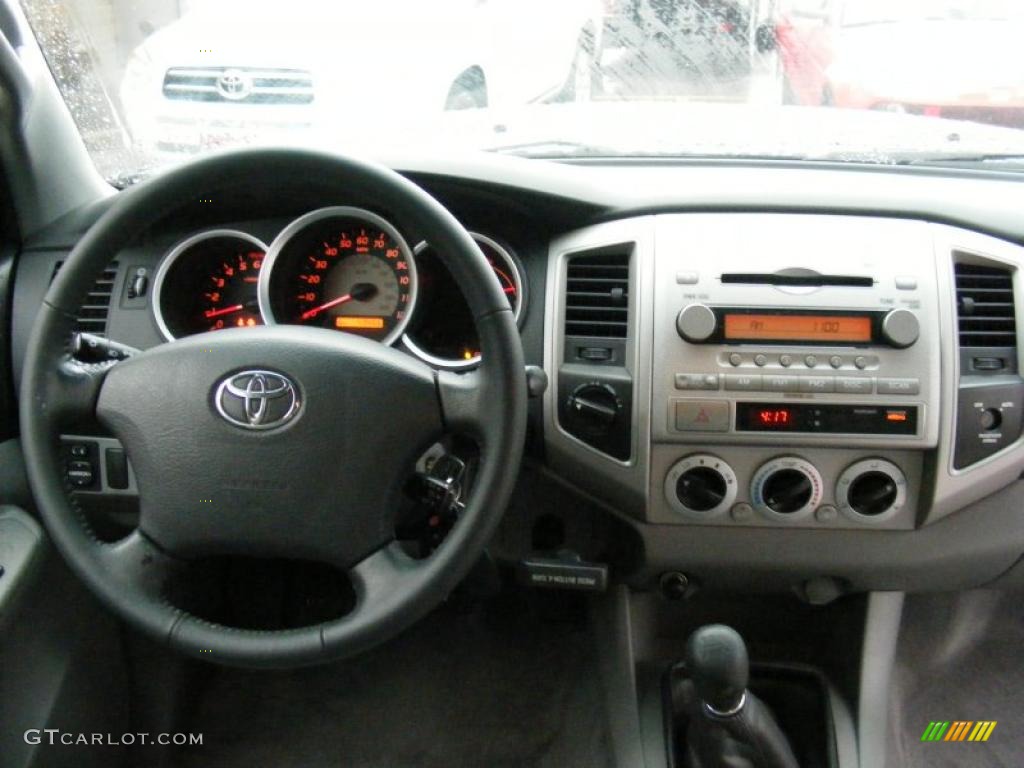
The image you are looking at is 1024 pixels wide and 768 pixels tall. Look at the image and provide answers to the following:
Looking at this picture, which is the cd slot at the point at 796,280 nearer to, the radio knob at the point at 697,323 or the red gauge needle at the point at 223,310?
the radio knob at the point at 697,323

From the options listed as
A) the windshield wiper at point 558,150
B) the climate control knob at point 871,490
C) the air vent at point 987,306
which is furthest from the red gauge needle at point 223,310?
the air vent at point 987,306

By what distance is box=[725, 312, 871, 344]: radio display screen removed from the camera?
1456 millimetres

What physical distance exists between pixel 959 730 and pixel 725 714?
0.70 m

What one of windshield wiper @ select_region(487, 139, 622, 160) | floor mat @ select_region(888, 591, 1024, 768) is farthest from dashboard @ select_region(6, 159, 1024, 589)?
floor mat @ select_region(888, 591, 1024, 768)

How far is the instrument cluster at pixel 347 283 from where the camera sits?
1.53 metres

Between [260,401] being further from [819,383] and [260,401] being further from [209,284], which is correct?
[819,383]

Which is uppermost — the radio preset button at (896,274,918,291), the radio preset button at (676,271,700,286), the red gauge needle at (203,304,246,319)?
the radio preset button at (676,271,700,286)

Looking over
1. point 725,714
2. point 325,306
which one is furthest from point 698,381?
point 325,306

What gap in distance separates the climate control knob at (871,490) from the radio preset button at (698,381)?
10.4 inches

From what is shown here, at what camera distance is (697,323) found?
144 cm

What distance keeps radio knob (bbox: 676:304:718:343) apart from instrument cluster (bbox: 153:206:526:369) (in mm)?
272

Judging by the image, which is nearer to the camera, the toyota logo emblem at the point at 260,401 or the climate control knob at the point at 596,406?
the toyota logo emblem at the point at 260,401

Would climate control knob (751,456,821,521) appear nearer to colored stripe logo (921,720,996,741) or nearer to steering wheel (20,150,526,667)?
steering wheel (20,150,526,667)

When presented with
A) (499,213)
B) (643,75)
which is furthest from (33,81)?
(643,75)
